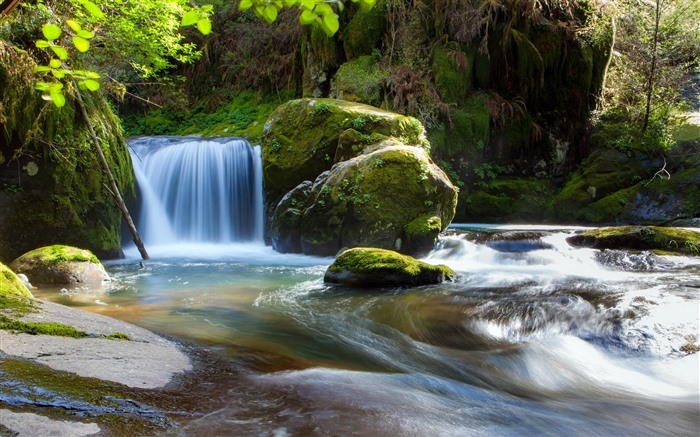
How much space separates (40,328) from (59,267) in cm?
426

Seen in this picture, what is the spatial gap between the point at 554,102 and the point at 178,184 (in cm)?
1102

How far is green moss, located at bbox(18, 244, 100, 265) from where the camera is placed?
21.9 feet

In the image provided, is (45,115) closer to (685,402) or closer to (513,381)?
(513,381)

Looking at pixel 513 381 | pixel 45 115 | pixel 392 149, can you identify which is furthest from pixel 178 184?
pixel 513 381

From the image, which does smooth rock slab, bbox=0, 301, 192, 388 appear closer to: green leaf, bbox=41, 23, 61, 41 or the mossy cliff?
green leaf, bbox=41, 23, 61, 41

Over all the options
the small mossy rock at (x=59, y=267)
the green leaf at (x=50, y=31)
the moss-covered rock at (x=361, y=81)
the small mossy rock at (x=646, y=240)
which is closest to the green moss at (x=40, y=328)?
the green leaf at (x=50, y=31)

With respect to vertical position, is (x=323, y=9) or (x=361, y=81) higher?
(x=361, y=81)

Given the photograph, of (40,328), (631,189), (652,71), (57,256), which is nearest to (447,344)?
(40,328)

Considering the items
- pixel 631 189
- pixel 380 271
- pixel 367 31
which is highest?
pixel 367 31

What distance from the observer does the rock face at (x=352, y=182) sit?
8.81 meters

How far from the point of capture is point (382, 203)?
8.83 meters

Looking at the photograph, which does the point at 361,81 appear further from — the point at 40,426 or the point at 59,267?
the point at 40,426

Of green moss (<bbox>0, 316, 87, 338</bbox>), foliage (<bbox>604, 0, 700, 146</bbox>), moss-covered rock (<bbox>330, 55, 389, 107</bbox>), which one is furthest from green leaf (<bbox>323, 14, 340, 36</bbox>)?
foliage (<bbox>604, 0, 700, 146</bbox>)

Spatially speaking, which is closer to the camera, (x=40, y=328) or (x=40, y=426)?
(x=40, y=426)
